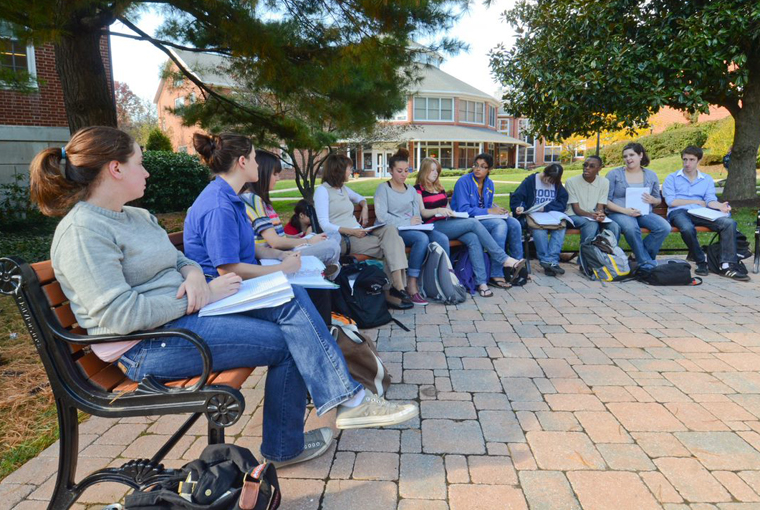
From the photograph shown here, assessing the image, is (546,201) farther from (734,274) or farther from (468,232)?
(734,274)

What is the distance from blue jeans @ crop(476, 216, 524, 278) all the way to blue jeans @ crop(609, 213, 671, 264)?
141 centimetres

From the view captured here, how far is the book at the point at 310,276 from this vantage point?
2664 mm

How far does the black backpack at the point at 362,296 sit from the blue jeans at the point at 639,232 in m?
3.75

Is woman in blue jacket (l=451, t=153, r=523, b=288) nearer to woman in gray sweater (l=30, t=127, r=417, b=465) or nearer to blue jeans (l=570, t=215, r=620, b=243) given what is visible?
blue jeans (l=570, t=215, r=620, b=243)

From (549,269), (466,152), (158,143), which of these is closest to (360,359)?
(549,269)

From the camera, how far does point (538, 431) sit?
109 inches

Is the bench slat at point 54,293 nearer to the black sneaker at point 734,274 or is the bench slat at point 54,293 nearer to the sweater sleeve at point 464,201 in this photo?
the sweater sleeve at point 464,201

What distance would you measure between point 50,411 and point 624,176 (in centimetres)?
692

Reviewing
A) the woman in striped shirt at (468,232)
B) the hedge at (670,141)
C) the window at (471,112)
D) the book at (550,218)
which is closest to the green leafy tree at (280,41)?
the woman in striped shirt at (468,232)

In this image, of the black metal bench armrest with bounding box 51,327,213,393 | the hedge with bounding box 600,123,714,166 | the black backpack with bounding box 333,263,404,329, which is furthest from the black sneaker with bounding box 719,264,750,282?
the hedge with bounding box 600,123,714,166

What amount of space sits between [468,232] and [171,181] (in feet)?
38.0

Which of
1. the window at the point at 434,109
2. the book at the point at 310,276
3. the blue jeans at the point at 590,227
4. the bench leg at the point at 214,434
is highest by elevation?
the window at the point at 434,109

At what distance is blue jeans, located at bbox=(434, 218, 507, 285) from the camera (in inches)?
233

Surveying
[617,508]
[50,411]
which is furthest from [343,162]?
[617,508]
